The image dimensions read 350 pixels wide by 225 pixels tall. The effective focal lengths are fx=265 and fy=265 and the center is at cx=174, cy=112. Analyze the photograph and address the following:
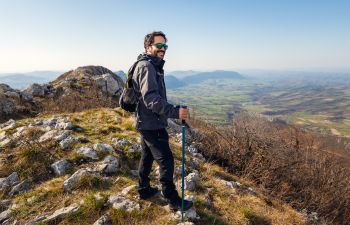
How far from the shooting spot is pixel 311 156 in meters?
11.8

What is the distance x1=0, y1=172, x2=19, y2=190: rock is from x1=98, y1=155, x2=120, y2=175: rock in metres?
1.88

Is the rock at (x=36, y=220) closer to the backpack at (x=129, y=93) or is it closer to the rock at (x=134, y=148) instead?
the backpack at (x=129, y=93)

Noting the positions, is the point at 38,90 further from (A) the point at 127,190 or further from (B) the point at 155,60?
(B) the point at 155,60

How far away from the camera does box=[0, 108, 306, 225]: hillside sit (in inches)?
195

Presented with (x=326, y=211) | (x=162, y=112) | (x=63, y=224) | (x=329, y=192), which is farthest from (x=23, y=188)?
(x=329, y=192)

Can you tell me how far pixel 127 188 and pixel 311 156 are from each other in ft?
30.8

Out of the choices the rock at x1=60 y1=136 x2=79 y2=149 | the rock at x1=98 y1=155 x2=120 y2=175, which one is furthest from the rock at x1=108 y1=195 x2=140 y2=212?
the rock at x1=60 y1=136 x2=79 y2=149

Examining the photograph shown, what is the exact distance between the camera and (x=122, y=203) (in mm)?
5195

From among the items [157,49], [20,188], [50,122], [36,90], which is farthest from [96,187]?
[36,90]

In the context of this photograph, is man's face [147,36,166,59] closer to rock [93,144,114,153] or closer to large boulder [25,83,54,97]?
rock [93,144,114,153]

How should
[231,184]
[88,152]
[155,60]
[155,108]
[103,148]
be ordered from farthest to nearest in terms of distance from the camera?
[103,148], [88,152], [231,184], [155,60], [155,108]

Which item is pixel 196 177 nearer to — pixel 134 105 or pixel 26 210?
pixel 134 105

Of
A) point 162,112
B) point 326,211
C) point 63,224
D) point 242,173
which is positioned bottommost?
point 326,211

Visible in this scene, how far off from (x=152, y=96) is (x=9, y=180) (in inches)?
168
